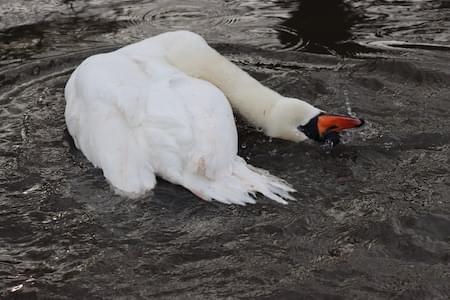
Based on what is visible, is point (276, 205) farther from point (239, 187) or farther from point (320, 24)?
point (320, 24)

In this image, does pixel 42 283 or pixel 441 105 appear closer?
pixel 42 283

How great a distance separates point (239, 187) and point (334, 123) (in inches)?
35.9

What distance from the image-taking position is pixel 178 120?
4367 millimetres

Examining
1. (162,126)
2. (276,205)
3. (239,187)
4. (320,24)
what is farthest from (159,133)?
(320,24)

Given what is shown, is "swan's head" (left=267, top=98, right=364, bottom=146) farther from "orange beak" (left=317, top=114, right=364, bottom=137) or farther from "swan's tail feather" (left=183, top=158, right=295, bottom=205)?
"swan's tail feather" (left=183, top=158, right=295, bottom=205)

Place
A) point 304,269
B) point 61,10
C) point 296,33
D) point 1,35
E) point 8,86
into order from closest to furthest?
1. point 304,269
2. point 8,86
3. point 296,33
4. point 1,35
5. point 61,10

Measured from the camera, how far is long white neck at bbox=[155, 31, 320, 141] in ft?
16.4

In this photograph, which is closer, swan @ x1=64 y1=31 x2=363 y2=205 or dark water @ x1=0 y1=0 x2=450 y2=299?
dark water @ x1=0 y1=0 x2=450 y2=299

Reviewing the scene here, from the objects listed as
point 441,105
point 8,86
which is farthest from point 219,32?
point 441,105

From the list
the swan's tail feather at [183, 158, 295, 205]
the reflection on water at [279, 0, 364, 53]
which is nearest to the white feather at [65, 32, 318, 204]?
the swan's tail feather at [183, 158, 295, 205]

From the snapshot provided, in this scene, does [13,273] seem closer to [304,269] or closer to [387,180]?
[304,269]

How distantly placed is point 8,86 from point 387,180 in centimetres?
345

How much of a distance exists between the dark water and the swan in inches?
4.6

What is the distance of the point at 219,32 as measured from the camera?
24.4 ft
